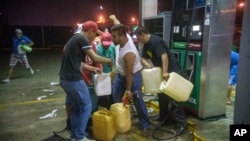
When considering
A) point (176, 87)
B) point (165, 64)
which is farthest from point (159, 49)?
point (176, 87)

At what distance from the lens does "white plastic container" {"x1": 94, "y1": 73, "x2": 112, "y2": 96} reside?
13.1 ft

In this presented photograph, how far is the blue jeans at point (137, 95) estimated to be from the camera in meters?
4.04

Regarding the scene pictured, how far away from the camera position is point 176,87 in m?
3.92

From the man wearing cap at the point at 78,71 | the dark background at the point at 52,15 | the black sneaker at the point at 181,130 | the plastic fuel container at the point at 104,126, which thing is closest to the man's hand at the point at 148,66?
the man wearing cap at the point at 78,71

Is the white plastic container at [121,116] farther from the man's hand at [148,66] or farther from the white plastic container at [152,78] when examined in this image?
the man's hand at [148,66]

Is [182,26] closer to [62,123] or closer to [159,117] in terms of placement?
[159,117]

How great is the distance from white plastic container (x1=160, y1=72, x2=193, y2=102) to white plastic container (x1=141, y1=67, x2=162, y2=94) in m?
0.15

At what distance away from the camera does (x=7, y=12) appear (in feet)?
76.9

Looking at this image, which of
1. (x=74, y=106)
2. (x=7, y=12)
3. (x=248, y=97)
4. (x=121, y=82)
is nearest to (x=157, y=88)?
(x=121, y=82)

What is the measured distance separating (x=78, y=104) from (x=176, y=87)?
1599 mm

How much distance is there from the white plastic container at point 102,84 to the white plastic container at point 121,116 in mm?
→ 308

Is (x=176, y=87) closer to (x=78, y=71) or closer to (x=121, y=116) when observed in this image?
(x=121, y=116)

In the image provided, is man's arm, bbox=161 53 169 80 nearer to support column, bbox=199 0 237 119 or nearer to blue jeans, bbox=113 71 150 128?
blue jeans, bbox=113 71 150 128

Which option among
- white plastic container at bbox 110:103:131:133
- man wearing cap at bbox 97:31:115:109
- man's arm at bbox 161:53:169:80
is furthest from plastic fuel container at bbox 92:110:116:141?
man's arm at bbox 161:53:169:80
